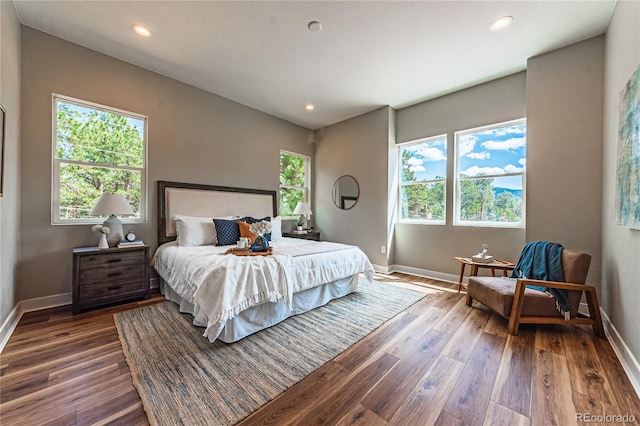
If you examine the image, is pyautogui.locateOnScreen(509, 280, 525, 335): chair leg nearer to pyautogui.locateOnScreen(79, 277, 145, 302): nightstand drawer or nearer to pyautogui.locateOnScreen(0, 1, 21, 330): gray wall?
pyautogui.locateOnScreen(79, 277, 145, 302): nightstand drawer

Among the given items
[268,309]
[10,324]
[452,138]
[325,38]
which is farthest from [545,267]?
[10,324]

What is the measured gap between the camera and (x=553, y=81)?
2867 millimetres

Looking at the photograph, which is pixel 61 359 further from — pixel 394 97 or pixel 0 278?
pixel 394 97

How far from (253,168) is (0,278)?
10.7 feet

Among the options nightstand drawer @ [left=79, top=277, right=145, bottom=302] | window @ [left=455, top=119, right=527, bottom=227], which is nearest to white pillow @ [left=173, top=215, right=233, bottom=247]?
nightstand drawer @ [left=79, top=277, right=145, bottom=302]

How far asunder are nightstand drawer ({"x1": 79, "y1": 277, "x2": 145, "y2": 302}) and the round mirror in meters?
3.58

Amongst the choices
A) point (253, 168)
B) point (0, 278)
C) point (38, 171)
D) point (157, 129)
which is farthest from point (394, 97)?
point (0, 278)

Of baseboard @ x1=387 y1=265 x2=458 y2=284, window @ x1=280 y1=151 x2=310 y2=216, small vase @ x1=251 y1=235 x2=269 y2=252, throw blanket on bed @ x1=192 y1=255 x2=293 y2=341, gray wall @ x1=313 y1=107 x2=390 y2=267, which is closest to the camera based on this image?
throw blanket on bed @ x1=192 y1=255 x2=293 y2=341

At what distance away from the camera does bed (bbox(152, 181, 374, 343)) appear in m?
2.04

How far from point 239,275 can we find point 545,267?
2.98 m

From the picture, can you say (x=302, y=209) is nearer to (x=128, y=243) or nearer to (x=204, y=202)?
(x=204, y=202)

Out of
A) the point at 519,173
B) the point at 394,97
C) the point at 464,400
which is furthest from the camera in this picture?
the point at 394,97

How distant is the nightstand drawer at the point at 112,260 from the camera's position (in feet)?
8.69

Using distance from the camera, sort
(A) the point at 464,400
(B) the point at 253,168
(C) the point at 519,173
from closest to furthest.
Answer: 1. (A) the point at 464,400
2. (C) the point at 519,173
3. (B) the point at 253,168
